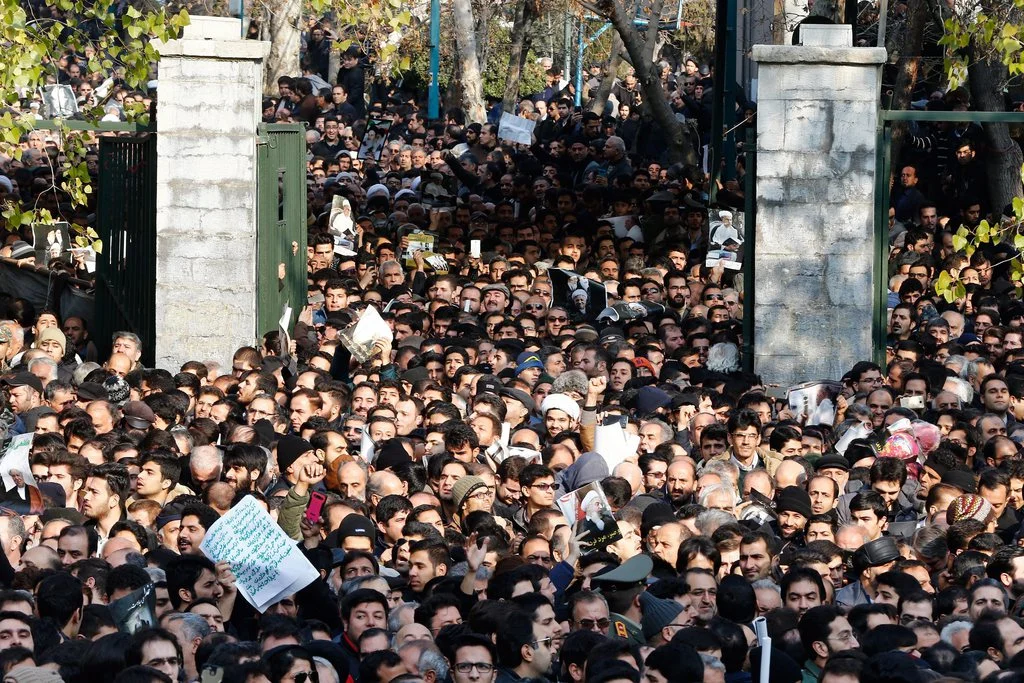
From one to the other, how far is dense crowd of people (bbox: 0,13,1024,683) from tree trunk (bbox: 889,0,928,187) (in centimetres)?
34

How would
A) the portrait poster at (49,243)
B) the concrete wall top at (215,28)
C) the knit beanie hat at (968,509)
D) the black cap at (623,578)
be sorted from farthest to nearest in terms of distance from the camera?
the portrait poster at (49,243) → the concrete wall top at (215,28) → the knit beanie hat at (968,509) → the black cap at (623,578)

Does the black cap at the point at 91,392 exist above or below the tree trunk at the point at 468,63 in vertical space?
below

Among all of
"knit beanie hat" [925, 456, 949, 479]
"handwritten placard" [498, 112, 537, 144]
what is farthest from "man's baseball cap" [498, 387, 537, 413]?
"handwritten placard" [498, 112, 537, 144]

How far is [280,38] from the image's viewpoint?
3591cm

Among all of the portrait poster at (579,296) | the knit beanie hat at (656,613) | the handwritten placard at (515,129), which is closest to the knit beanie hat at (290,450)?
the knit beanie hat at (656,613)

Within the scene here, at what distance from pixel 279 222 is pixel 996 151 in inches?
302

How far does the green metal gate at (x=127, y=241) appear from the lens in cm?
1644

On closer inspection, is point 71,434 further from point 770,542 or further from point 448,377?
point 770,542

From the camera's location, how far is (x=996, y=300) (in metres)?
16.5

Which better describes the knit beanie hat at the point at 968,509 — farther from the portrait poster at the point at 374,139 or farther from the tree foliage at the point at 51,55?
the portrait poster at the point at 374,139

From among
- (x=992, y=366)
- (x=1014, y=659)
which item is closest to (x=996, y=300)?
(x=992, y=366)

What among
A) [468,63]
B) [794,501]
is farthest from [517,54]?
[794,501]

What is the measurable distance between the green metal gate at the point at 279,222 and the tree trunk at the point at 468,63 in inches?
513

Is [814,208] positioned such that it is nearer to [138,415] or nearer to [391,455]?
[391,455]
